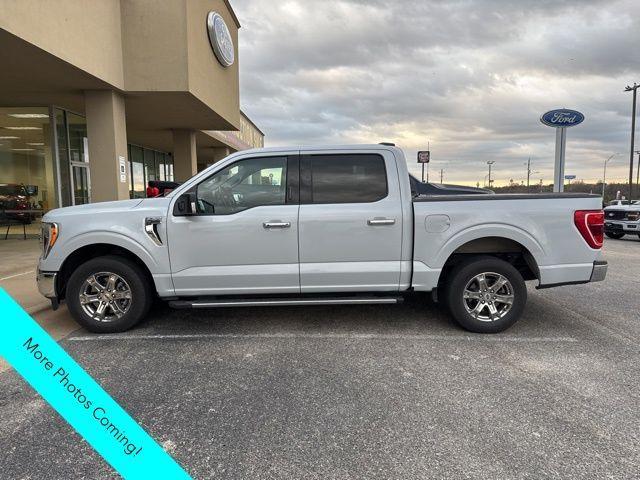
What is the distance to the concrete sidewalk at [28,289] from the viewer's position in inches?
207

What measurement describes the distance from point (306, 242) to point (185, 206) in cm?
131

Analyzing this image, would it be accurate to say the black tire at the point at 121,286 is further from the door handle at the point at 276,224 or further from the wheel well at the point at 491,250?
the wheel well at the point at 491,250

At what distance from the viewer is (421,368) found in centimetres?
398

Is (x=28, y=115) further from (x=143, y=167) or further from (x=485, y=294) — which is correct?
(x=485, y=294)

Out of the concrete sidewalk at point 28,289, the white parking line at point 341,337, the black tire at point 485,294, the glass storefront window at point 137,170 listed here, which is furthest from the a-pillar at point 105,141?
the glass storefront window at point 137,170

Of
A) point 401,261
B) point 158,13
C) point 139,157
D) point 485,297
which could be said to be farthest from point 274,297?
point 139,157

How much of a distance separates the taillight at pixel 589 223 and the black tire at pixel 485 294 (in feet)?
2.68

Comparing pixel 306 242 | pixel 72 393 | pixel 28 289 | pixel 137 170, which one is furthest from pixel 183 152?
pixel 72 393

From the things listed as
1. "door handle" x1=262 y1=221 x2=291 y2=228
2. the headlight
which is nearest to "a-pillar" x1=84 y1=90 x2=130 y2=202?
the headlight

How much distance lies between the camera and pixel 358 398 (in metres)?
3.42

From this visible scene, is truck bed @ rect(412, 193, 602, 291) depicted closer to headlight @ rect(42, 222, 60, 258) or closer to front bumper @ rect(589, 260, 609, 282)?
front bumper @ rect(589, 260, 609, 282)

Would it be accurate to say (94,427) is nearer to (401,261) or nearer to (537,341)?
(401,261)

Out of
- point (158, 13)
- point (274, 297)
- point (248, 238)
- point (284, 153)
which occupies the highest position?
point (158, 13)

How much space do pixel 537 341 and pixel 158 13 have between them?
37.2 ft
